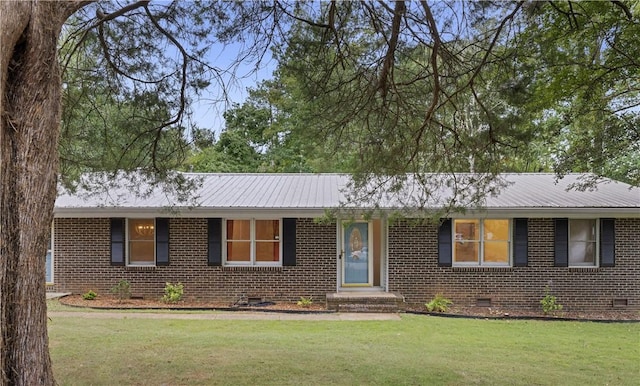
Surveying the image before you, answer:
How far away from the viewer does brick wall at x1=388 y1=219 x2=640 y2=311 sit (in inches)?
447

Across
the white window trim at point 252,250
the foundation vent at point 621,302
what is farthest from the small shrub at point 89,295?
the foundation vent at point 621,302

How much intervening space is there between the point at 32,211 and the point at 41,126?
1.88 feet

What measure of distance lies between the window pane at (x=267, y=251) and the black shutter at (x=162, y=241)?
2.34 metres

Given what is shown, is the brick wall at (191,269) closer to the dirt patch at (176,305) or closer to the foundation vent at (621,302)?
the dirt patch at (176,305)

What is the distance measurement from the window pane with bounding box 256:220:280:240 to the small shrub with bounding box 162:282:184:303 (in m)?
2.34

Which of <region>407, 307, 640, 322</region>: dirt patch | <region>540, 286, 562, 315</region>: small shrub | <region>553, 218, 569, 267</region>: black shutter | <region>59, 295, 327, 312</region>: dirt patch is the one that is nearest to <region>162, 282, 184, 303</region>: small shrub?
<region>59, 295, 327, 312</region>: dirt patch

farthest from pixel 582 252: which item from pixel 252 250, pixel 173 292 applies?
pixel 173 292

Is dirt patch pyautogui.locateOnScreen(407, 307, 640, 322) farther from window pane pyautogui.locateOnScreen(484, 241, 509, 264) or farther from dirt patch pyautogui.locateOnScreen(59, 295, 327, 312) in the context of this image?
dirt patch pyautogui.locateOnScreen(59, 295, 327, 312)

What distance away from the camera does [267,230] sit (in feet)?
38.5

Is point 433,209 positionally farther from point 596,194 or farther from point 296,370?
point 596,194

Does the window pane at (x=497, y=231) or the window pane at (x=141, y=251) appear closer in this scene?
the window pane at (x=497, y=231)

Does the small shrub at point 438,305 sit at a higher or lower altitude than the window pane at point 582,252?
lower

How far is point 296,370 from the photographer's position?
548 cm

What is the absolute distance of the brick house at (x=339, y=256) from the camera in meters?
11.3
